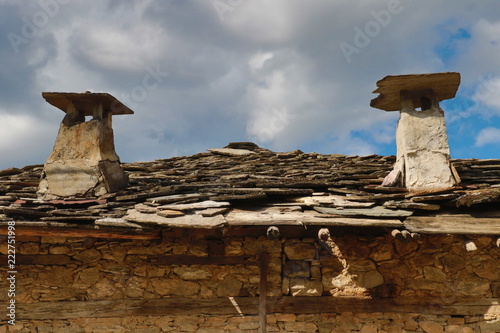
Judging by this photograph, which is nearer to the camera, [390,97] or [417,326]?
[417,326]

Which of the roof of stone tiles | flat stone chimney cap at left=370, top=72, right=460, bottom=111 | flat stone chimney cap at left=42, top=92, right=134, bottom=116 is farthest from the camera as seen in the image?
flat stone chimney cap at left=42, top=92, right=134, bottom=116

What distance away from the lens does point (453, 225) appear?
441cm

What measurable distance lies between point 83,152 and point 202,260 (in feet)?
8.18

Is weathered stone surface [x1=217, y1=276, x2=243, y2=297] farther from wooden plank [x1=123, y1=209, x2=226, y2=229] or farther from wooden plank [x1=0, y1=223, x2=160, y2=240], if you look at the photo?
wooden plank [x1=0, y1=223, x2=160, y2=240]

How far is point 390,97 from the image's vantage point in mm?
6023

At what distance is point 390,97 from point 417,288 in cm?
275

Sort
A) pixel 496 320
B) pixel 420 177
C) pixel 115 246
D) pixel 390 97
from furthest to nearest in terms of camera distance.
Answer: pixel 390 97 → pixel 420 177 → pixel 115 246 → pixel 496 320

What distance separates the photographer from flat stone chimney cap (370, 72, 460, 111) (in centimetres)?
562

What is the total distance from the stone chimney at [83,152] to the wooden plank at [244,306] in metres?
1.53

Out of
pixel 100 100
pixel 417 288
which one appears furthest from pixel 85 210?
pixel 417 288

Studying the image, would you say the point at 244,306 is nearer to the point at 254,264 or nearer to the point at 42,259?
the point at 254,264

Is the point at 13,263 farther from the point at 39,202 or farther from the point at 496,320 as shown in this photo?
the point at 496,320

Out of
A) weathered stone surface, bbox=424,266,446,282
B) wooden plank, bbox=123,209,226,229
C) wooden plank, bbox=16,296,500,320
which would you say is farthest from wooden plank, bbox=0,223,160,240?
weathered stone surface, bbox=424,266,446,282

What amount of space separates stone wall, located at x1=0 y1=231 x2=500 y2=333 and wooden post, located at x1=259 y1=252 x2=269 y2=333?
0.22 feet
